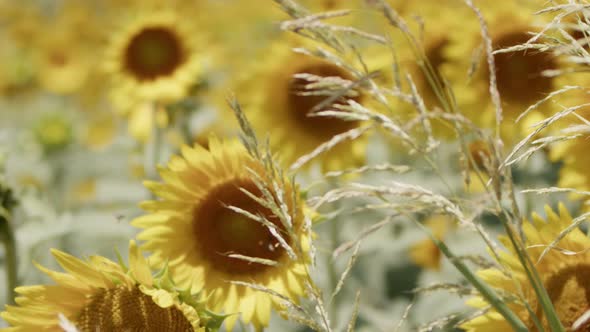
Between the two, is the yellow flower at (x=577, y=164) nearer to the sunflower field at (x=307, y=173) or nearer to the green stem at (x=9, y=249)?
the sunflower field at (x=307, y=173)

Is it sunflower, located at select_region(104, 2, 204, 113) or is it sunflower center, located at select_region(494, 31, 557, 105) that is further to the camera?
sunflower, located at select_region(104, 2, 204, 113)

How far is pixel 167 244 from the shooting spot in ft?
4.00

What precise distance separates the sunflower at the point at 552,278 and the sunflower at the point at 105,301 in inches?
14.8

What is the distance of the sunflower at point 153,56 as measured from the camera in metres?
2.18

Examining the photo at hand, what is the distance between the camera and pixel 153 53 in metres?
2.23

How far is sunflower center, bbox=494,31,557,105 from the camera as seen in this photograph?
167 centimetres

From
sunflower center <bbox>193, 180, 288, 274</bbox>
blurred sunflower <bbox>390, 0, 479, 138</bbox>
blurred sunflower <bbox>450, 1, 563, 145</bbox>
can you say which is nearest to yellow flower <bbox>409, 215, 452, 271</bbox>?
blurred sunflower <bbox>390, 0, 479, 138</bbox>

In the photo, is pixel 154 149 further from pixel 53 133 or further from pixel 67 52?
pixel 67 52

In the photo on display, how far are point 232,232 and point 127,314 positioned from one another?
28 centimetres

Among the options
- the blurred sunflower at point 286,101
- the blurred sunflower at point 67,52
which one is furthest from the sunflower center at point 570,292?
the blurred sunflower at point 67,52

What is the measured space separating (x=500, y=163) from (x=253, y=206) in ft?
1.95

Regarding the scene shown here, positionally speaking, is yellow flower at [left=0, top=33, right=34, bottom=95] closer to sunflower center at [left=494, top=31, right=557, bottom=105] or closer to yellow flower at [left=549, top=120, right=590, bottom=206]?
sunflower center at [left=494, top=31, right=557, bottom=105]

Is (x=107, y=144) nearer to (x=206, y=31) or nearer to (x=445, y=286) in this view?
(x=206, y=31)

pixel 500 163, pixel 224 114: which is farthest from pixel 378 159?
pixel 500 163
